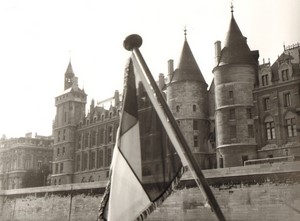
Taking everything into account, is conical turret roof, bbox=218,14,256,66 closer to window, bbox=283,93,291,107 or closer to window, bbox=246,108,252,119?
window, bbox=246,108,252,119

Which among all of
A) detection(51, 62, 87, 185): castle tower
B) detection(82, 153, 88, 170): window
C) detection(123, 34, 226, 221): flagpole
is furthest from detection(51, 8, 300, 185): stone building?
detection(123, 34, 226, 221): flagpole

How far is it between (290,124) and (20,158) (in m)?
38.3

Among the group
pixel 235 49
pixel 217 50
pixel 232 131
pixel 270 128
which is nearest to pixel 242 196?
pixel 270 128

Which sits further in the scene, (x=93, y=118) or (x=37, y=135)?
(x=37, y=135)

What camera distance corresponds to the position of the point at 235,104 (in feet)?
88.3

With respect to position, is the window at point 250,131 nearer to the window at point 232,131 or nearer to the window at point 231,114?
the window at point 232,131

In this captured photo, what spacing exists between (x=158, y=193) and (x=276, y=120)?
23155 millimetres

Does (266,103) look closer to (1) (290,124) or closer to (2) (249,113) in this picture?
(2) (249,113)

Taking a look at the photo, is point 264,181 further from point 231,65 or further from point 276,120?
point 231,65

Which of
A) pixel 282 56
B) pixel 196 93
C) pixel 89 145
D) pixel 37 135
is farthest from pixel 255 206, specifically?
pixel 37 135

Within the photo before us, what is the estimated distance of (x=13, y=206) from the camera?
3369 centimetres

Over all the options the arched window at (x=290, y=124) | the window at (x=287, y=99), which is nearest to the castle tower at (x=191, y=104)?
the window at (x=287, y=99)

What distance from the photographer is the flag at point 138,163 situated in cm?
331

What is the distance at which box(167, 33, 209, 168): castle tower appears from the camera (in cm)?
3009
